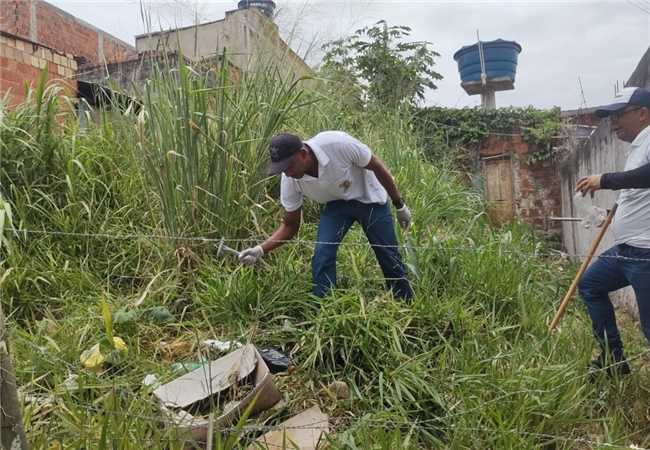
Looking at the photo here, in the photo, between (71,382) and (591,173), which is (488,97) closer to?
(591,173)

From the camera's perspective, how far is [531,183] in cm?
802

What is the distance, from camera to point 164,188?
2910mm

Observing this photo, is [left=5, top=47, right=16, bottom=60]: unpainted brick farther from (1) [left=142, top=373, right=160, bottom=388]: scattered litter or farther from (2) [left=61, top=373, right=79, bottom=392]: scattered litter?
(1) [left=142, top=373, right=160, bottom=388]: scattered litter

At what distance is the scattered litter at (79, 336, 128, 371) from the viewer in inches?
85.7

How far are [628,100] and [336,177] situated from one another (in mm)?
1446

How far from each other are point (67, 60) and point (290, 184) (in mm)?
3585

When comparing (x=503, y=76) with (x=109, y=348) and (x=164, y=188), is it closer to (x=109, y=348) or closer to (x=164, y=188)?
(x=164, y=188)

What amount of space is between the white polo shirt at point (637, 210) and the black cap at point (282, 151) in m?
1.59

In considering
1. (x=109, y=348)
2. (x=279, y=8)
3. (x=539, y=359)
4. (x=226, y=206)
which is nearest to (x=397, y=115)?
(x=279, y=8)

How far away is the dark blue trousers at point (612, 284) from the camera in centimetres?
231

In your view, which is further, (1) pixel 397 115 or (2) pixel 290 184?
(1) pixel 397 115

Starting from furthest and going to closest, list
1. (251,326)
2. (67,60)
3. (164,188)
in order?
(67,60), (164,188), (251,326)

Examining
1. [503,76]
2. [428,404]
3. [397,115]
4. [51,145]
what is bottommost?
[428,404]

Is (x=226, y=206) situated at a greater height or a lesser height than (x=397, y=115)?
lesser
